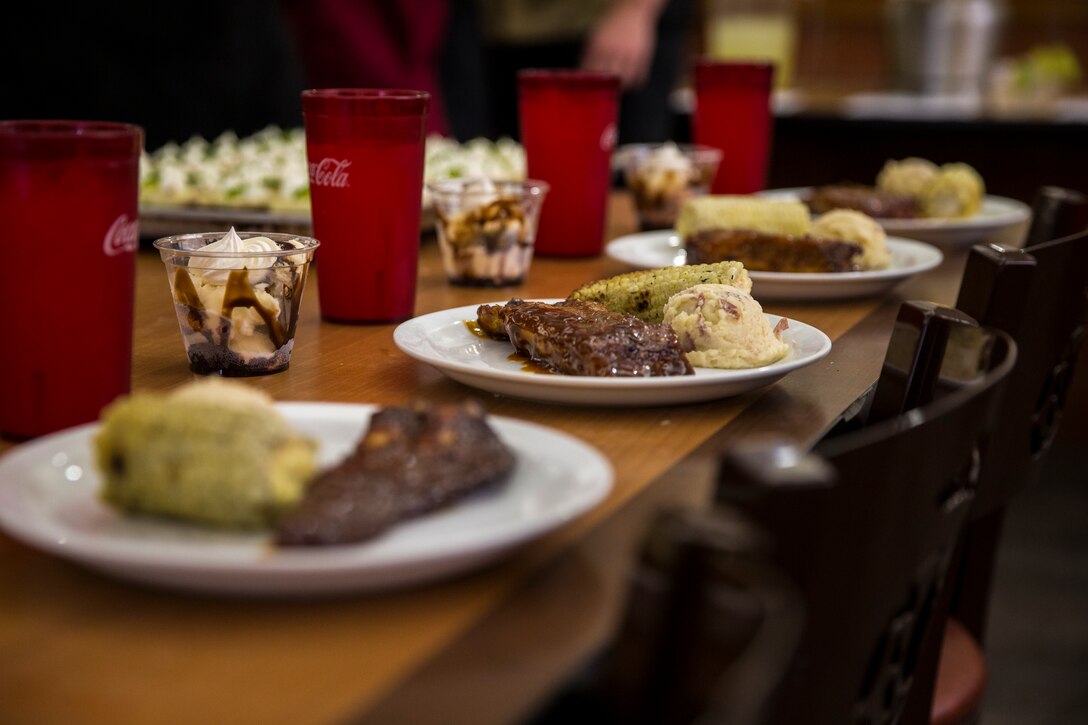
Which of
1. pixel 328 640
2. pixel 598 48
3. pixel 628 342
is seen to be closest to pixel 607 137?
pixel 628 342

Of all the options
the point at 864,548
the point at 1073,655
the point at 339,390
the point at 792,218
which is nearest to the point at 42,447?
the point at 339,390

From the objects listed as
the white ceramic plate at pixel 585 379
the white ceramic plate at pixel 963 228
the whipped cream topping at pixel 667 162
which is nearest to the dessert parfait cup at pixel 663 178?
the whipped cream topping at pixel 667 162

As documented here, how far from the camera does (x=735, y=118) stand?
2.11 meters

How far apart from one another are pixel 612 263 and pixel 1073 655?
1880 millimetres

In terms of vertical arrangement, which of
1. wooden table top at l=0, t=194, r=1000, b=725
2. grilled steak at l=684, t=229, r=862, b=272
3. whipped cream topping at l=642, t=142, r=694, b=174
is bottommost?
wooden table top at l=0, t=194, r=1000, b=725

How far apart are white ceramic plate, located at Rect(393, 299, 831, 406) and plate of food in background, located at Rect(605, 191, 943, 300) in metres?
0.31

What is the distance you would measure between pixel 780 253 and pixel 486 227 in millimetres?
331

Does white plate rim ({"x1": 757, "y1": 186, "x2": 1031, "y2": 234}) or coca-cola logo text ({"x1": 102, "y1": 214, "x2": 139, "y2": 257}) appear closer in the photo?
coca-cola logo text ({"x1": 102, "y1": 214, "x2": 139, "y2": 257})

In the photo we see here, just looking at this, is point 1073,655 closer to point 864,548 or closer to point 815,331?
point 815,331

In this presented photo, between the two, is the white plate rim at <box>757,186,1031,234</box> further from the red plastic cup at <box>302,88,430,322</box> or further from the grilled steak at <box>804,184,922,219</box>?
the red plastic cup at <box>302,88,430,322</box>

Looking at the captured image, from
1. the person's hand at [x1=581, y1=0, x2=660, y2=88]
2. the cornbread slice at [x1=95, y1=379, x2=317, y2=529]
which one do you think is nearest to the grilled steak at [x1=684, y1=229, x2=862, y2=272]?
the cornbread slice at [x1=95, y1=379, x2=317, y2=529]

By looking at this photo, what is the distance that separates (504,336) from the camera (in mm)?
1098

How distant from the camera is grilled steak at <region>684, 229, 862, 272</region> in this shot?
1.39m

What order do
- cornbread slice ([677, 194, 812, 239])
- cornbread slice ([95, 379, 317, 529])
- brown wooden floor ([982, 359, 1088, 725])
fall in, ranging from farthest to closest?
brown wooden floor ([982, 359, 1088, 725]) < cornbread slice ([677, 194, 812, 239]) < cornbread slice ([95, 379, 317, 529])
